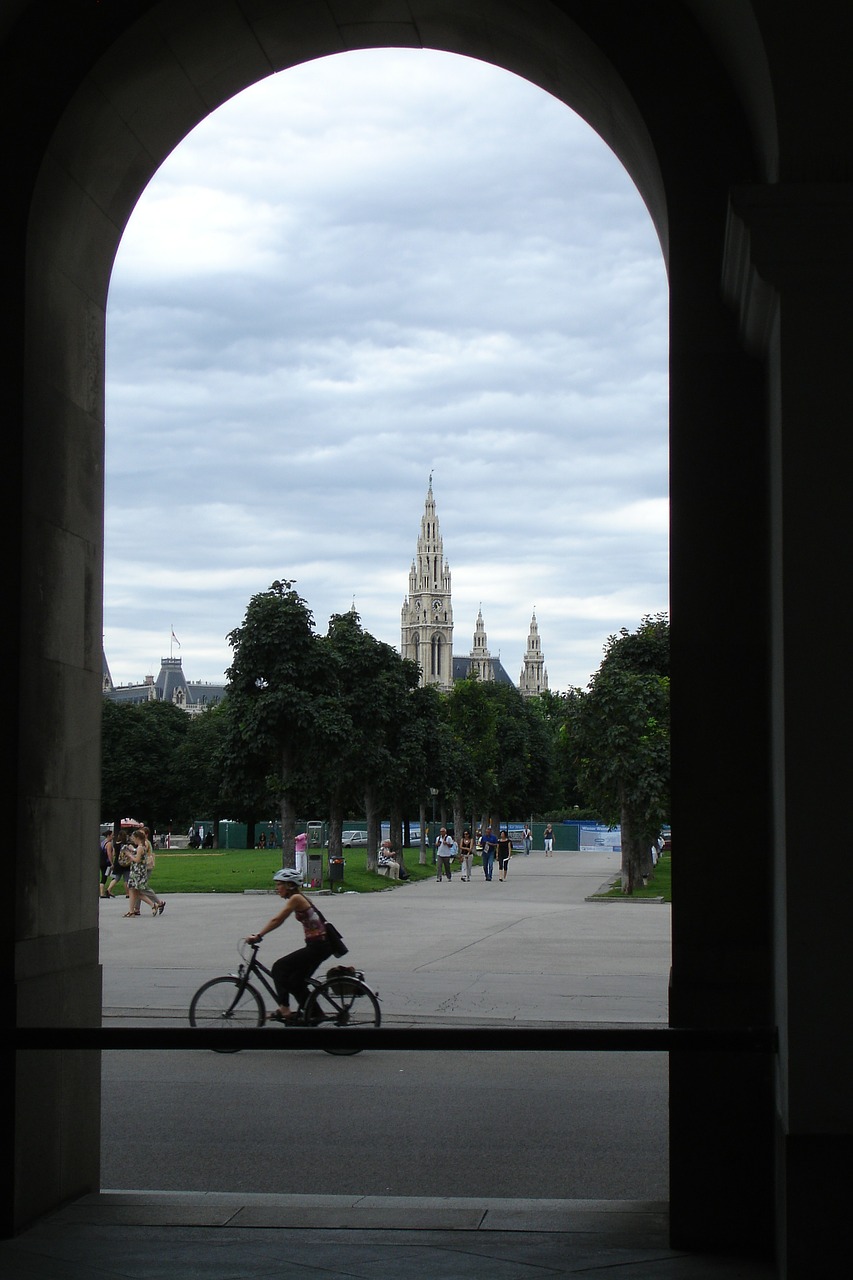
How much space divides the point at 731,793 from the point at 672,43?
3271 millimetres

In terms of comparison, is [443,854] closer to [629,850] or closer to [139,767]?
[629,850]

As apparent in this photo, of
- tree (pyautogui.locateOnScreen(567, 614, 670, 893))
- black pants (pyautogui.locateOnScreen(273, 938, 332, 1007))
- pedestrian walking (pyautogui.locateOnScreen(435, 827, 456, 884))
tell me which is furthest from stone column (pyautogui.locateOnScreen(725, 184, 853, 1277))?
pedestrian walking (pyautogui.locateOnScreen(435, 827, 456, 884))

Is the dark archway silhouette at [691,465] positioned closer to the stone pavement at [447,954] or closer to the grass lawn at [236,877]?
the stone pavement at [447,954]

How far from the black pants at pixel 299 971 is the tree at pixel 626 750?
23.6 meters

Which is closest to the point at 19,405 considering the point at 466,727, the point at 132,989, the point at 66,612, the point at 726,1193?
the point at 66,612

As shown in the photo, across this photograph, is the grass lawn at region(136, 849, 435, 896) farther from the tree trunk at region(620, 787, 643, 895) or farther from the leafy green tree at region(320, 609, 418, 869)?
the tree trunk at region(620, 787, 643, 895)

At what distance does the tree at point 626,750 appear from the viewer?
37000mm

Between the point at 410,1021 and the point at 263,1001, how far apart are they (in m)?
1.95

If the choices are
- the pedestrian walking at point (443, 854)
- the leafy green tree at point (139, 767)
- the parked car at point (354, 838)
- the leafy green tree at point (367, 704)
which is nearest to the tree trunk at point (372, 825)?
the leafy green tree at point (367, 704)

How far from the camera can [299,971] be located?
13438 mm

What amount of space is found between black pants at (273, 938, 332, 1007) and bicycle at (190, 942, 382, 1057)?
8 cm

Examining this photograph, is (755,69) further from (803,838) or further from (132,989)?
(132,989)

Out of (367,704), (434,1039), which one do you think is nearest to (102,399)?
(434,1039)

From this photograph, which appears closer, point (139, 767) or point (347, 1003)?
point (347, 1003)
